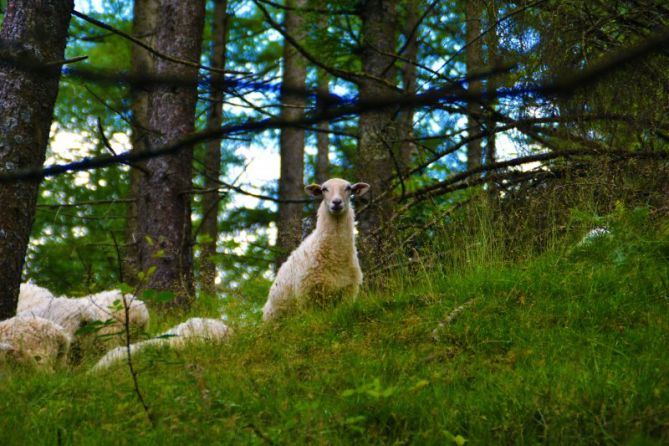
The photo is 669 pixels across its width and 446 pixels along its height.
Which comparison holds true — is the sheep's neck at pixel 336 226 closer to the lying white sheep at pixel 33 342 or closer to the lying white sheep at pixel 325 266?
the lying white sheep at pixel 325 266

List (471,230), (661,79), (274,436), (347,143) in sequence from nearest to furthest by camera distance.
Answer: (274,436) → (661,79) → (471,230) → (347,143)

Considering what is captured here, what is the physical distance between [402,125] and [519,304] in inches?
192

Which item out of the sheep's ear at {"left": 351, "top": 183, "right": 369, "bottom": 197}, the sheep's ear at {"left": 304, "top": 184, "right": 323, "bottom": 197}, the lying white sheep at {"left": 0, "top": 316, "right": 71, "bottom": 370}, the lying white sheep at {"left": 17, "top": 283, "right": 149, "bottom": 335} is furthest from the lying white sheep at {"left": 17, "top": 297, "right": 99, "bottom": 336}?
the sheep's ear at {"left": 351, "top": 183, "right": 369, "bottom": 197}

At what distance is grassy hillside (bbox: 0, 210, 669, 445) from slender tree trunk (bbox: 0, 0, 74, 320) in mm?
1119

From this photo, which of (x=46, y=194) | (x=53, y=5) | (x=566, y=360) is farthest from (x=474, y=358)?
(x=46, y=194)

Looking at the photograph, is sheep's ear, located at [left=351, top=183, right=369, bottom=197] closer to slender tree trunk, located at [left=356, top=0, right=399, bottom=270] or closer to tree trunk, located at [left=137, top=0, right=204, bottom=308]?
slender tree trunk, located at [left=356, top=0, right=399, bottom=270]

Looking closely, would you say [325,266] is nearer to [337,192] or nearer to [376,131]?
[337,192]

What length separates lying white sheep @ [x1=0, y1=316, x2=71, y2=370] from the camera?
5.91 metres

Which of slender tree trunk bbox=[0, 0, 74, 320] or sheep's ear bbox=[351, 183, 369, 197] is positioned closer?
slender tree trunk bbox=[0, 0, 74, 320]

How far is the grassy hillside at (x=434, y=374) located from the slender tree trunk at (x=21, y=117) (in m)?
1.12

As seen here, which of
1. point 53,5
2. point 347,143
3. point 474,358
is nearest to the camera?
point 474,358

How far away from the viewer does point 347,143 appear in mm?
22688

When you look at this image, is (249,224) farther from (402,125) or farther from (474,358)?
(474,358)

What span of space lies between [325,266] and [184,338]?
2.41 m
